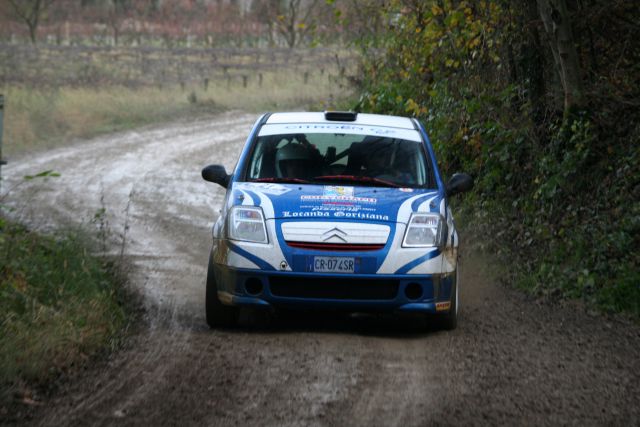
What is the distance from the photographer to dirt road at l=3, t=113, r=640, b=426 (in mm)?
5645

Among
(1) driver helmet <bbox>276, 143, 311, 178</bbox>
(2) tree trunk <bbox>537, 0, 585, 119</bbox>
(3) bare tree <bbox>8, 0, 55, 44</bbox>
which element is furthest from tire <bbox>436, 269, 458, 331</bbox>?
(3) bare tree <bbox>8, 0, 55, 44</bbox>

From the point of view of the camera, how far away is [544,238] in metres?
11.0

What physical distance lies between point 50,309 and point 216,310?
1.21 m

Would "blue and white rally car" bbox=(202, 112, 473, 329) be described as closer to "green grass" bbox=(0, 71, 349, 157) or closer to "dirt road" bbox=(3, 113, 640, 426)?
"dirt road" bbox=(3, 113, 640, 426)

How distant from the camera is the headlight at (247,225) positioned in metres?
7.75

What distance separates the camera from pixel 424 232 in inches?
309

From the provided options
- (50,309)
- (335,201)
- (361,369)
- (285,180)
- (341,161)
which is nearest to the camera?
(361,369)

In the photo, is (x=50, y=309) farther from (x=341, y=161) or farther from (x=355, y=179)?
(x=341, y=161)

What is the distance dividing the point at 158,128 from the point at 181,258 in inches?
647

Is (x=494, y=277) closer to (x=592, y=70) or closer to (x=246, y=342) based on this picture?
(x=592, y=70)

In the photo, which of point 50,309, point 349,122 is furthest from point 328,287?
point 349,122

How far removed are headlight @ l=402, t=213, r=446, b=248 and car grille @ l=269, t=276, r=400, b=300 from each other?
343mm

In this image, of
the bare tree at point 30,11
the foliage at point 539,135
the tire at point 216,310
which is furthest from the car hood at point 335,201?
the bare tree at point 30,11

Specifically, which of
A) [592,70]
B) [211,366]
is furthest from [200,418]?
[592,70]
